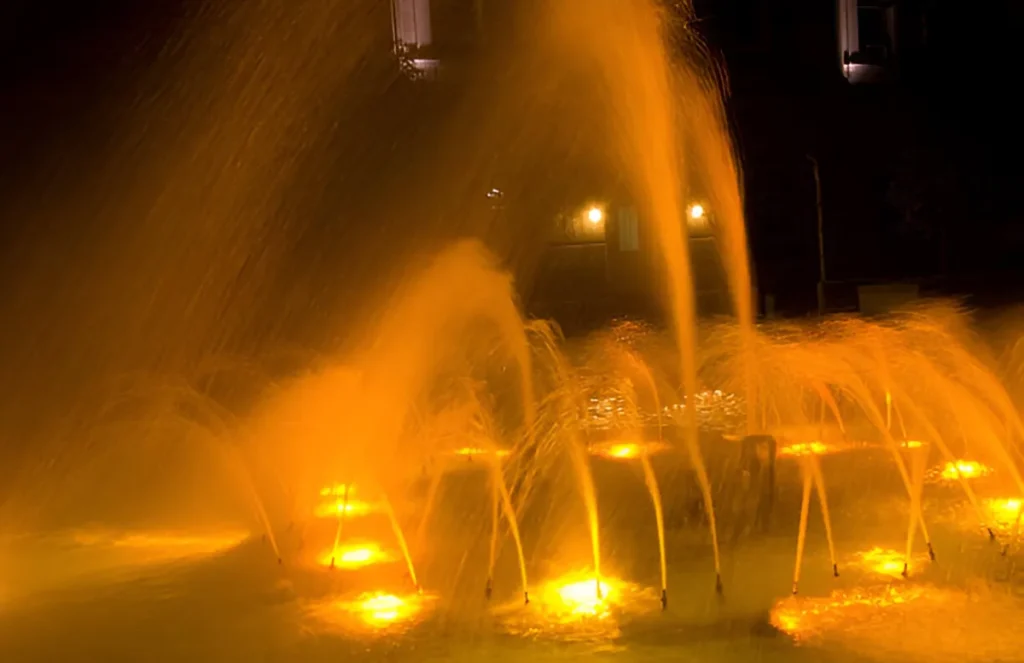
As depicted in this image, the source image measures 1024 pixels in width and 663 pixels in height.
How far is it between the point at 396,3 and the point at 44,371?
13275 mm

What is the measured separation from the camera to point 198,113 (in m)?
18.5

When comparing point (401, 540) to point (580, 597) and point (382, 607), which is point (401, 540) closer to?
point (382, 607)

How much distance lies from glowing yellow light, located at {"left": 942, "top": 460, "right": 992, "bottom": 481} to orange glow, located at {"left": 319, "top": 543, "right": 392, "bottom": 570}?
4.95 m

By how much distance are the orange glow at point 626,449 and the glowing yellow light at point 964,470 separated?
113 inches

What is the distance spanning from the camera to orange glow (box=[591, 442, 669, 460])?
10969mm

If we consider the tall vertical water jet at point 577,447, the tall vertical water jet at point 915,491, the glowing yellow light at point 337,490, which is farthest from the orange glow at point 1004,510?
the glowing yellow light at point 337,490

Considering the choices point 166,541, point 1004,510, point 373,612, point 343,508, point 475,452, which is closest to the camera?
point 373,612

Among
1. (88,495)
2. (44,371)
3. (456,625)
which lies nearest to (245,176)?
(44,371)

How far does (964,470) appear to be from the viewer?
31.0ft

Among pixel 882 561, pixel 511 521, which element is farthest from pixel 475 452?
pixel 882 561

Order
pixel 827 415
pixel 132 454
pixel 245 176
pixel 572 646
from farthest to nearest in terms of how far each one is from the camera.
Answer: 1. pixel 245 176
2. pixel 827 415
3. pixel 132 454
4. pixel 572 646

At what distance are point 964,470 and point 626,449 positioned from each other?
3470 mm

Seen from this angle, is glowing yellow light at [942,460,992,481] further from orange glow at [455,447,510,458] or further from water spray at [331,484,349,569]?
water spray at [331,484,349,569]

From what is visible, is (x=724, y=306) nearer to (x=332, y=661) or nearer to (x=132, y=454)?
(x=132, y=454)
